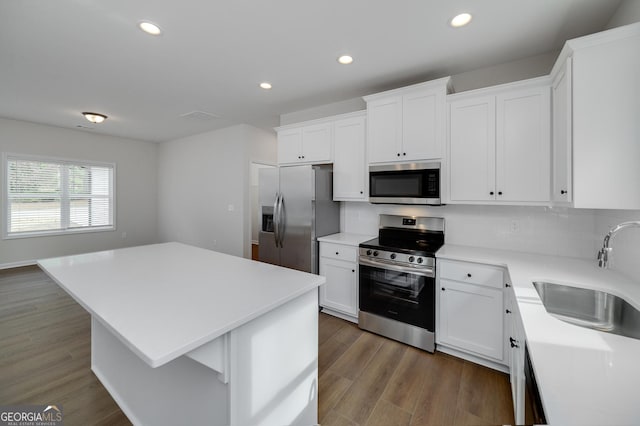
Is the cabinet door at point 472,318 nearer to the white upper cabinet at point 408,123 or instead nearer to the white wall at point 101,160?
the white upper cabinet at point 408,123

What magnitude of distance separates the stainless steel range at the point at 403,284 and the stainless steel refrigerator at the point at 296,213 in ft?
2.23

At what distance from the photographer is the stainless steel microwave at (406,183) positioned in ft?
8.24

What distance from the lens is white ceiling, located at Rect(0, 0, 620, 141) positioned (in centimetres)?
182

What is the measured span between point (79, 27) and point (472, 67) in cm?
350

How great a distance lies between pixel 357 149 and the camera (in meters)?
3.05

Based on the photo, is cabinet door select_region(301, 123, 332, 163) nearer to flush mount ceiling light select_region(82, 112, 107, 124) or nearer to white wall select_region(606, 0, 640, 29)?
white wall select_region(606, 0, 640, 29)

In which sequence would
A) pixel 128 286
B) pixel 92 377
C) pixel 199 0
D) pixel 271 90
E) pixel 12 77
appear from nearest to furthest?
pixel 128 286 < pixel 199 0 < pixel 92 377 < pixel 12 77 < pixel 271 90

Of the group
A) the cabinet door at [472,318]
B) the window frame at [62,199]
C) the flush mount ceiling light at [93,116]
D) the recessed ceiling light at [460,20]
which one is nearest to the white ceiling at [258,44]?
the recessed ceiling light at [460,20]

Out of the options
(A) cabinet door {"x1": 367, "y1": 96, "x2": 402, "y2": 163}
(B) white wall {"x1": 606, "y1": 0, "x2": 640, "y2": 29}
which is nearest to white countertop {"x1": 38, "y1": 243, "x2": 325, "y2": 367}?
(A) cabinet door {"x1": 367, "y1": 96, "x2": 402, "y2": 163}

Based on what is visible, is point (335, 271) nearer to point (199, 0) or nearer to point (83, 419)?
point (83, 419)

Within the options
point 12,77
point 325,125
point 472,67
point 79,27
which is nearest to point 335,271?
point 325,125

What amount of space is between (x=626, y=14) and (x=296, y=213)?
3.02 m

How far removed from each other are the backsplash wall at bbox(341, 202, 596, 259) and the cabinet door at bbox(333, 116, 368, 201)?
20.5 inches

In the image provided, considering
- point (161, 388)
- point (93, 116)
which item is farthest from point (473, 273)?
point (93, 116)
